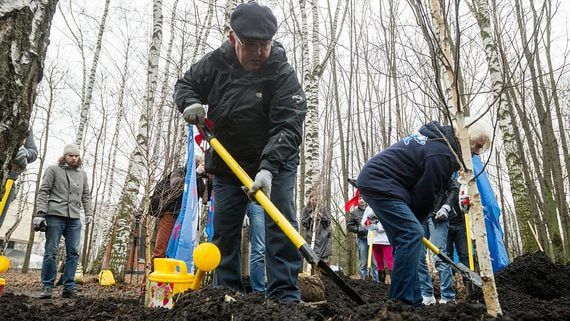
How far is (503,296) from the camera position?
13.7ft

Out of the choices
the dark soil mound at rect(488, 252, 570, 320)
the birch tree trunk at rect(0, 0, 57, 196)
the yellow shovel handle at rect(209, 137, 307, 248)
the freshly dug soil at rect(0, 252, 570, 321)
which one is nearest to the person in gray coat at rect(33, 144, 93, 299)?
the freshly dug soil at rect(0, 252, 570, 321)

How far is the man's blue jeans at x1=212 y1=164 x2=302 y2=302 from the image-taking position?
2320mm

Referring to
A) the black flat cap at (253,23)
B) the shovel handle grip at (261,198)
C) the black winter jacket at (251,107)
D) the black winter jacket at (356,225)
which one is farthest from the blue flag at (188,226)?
the black winter jacket at (356,225)

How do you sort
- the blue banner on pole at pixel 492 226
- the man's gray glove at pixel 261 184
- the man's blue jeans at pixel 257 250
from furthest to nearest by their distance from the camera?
the man's blue jeans at pixel 257 250
the blue banner on pole at pixel 492 226
the man's gray glove at pixel 261 184

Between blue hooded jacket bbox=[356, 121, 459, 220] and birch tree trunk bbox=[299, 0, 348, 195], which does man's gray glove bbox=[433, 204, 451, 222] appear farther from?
birch tree trunk bbox=[299, 0, 348, 195]

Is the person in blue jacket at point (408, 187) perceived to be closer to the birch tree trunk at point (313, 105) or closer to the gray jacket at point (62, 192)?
the gray jacket at point (62, 192)

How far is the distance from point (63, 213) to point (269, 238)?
130 inches

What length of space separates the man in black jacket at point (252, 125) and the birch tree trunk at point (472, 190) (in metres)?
0.87

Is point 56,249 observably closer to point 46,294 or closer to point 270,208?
point 46,294

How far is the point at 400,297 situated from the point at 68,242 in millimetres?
3967

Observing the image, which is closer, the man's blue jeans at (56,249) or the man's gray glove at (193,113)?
the man's gray glove at (193,113)

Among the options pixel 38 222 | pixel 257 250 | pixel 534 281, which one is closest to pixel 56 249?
pixel 38 222

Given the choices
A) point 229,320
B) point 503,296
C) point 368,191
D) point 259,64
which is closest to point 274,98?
point 259,64

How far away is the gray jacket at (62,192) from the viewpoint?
14.9ft
